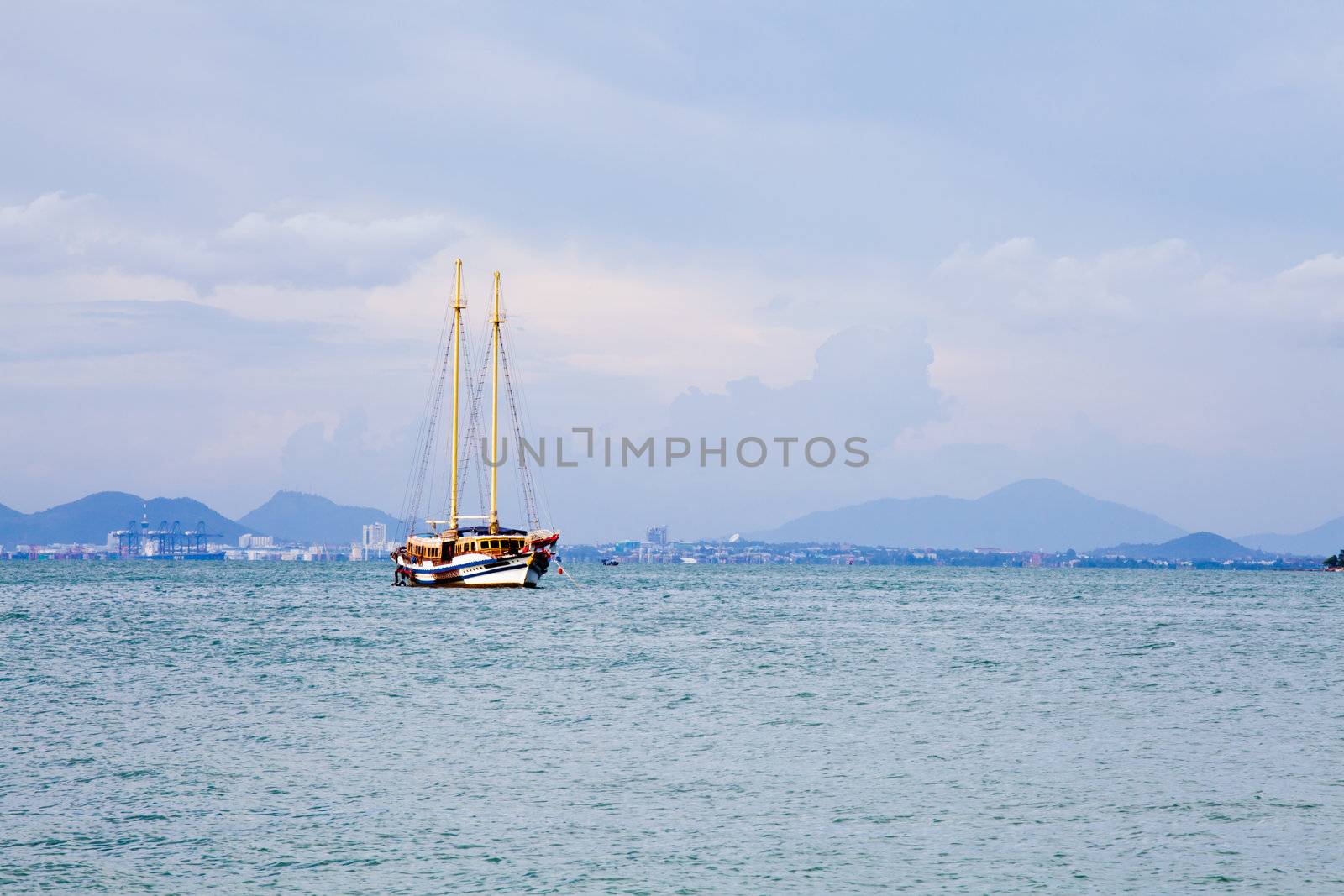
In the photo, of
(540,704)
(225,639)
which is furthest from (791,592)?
(540,704)

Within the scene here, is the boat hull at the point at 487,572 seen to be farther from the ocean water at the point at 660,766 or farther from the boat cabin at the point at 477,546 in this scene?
the ocean water at the point at 660,766

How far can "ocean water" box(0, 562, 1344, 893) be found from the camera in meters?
21.7

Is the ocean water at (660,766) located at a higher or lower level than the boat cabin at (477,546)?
lower

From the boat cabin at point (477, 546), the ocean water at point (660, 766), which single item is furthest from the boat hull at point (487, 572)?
the ocean water at point (660, 766)

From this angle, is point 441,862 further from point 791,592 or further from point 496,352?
point 791,592

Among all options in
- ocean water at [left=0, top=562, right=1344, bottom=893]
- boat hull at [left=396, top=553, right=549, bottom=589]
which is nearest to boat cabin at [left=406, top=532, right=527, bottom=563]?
boat hull at [left=396, top=553, right=549, bottom=589]

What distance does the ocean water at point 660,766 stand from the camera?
2167cm

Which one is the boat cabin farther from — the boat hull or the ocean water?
the ocean water

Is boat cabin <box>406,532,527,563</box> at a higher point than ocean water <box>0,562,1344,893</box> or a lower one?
higher

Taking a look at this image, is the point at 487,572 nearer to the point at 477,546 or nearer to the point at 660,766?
the point at 477,546

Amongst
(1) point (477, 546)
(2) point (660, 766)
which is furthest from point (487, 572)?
(2) point (660, 766)

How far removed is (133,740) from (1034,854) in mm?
21797

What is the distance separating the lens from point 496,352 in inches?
4855

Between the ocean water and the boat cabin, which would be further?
the boat cabin
